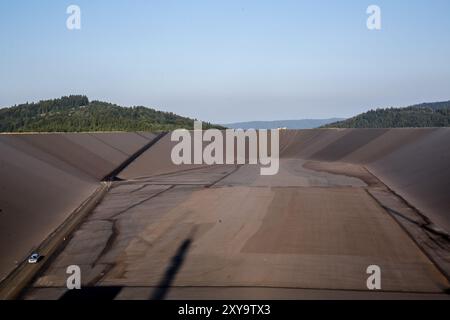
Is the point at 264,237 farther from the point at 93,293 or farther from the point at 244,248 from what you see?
the point at 93,293

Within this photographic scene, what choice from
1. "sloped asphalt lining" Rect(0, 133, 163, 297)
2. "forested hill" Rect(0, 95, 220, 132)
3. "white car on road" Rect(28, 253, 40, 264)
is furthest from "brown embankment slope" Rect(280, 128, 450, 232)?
"forested hill" Rect(0, 95, 220, 132)

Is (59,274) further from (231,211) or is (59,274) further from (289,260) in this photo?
(231,211)

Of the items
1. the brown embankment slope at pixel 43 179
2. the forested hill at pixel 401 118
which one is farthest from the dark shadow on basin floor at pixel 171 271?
the forested hill at pixel 401 118

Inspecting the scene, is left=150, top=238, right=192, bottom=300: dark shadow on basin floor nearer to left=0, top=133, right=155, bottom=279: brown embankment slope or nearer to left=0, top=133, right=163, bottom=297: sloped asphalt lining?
left=0, top=133, right=163, bottom=297: sloped asphalt lining

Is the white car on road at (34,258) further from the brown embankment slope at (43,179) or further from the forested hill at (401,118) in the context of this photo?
the forested hill at (401,118)

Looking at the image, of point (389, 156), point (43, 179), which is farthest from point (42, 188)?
point (389, 156)

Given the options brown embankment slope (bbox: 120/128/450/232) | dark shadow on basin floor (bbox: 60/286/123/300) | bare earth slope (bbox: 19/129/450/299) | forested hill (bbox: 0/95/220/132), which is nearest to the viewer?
dark shadow on basin floor (bbox: 60/286/123/300)

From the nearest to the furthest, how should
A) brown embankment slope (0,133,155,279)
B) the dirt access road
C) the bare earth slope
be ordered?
the dirt access road, the bare earth slope, brown embankment slope (0,133,155,279)
